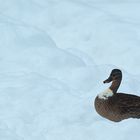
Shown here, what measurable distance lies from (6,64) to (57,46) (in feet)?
2.54

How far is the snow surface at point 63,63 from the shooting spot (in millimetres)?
4742

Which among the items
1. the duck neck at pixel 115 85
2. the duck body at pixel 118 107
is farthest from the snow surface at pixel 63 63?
the duck neck at pixel 115 85

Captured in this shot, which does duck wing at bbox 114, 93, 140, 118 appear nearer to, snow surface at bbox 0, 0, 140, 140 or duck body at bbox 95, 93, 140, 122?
duck body at bbox 95, 93, 140, 122

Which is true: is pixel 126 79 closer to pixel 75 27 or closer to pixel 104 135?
pixel 104 135

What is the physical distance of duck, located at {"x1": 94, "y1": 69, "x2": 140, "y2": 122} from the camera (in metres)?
4.75

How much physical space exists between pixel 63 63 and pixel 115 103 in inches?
54.1

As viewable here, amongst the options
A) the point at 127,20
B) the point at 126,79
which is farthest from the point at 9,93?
the point at 127,20

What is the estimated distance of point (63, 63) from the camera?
19.9 ft

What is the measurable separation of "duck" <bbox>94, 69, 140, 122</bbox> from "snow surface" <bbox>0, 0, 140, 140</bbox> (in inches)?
3.9

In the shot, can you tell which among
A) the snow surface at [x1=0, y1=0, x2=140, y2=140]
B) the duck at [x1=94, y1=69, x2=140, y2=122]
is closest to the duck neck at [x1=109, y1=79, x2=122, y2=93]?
the duck at [x1=94, y1=69, x2=140, y2=122]

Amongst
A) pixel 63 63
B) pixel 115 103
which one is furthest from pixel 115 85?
pixel 63 63

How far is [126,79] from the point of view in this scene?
5.54 m

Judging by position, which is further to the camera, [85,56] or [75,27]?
[75,27]


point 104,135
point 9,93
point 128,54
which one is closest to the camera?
point 104,135
